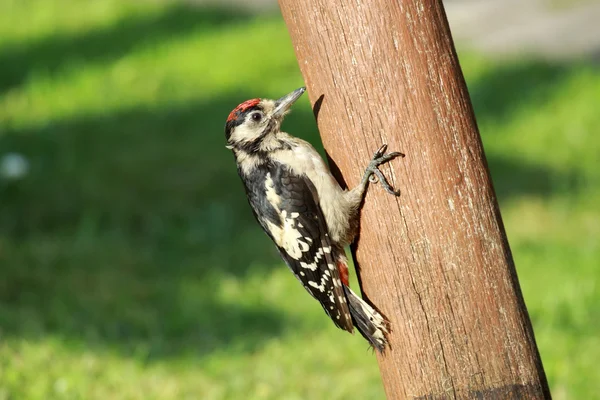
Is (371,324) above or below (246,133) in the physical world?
below

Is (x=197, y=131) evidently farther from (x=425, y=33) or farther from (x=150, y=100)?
(x=425, y=33)

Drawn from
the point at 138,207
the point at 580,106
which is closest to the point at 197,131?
the point at 138,207

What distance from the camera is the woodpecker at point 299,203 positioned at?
127 inches

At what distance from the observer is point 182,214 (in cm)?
732

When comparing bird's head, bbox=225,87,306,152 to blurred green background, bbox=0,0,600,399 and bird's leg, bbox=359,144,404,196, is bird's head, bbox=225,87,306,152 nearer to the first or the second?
bird's leg, bbox=359,144,404,196

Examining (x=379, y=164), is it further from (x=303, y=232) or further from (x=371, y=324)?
(x=303, y=232)

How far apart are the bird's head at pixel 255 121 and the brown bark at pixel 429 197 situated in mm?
826

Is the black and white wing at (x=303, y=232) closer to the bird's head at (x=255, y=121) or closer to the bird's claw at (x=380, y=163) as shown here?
the bird's head at (x=255, y=121)

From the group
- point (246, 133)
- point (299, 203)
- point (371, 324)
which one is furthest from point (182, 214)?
point (371, 324)

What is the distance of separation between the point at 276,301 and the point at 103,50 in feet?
18.5

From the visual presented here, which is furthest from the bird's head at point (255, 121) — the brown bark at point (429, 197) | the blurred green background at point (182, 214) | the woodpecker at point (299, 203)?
the blurred green background at point (182, 214)

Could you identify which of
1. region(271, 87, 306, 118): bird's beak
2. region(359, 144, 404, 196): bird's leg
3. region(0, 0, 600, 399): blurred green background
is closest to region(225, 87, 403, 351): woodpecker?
region(271, 87, 306, 118): bird's beak

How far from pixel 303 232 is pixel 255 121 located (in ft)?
1.78

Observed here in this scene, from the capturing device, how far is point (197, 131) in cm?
880
